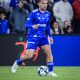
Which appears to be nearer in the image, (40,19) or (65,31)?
(40,19)

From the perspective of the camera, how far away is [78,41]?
53.9ft

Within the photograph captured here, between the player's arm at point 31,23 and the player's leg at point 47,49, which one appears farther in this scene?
the player's leg at point 47,49

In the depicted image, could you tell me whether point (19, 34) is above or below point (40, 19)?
below

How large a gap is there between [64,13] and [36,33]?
16.6 ft

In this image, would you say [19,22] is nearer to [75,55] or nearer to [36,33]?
[75,55]

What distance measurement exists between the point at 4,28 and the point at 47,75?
4.86 meters

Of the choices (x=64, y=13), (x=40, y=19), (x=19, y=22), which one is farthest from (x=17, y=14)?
(x=40, y=19)

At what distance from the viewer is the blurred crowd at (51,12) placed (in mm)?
16344

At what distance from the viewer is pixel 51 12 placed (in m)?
16.9

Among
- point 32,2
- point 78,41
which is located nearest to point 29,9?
point 32,2

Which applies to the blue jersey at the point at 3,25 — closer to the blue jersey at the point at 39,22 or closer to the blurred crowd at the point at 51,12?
the blurred crowd at the point at 51,12

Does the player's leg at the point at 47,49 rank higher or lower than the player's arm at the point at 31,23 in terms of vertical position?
lower

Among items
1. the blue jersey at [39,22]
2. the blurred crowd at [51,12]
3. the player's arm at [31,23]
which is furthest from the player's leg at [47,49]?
the blurred crowd at [51,12]

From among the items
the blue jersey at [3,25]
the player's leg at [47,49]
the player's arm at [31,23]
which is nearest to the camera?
the player's arm at [31,23]
